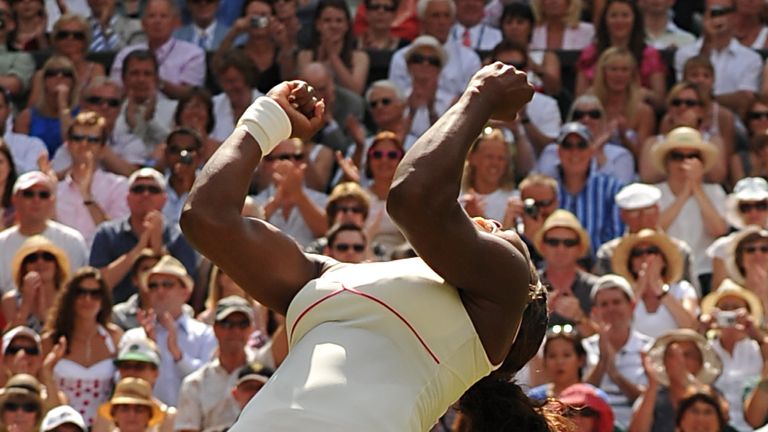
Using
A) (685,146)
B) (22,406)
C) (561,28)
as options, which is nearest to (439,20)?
(561,28)

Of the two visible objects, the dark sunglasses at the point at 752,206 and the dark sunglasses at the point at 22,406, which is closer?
the dark sunglasses at the point at 22,406

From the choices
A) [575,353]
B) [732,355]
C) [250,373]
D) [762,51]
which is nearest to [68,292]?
[250,373]

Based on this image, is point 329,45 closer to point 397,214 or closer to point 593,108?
point 593,108

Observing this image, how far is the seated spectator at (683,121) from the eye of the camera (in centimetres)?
1110

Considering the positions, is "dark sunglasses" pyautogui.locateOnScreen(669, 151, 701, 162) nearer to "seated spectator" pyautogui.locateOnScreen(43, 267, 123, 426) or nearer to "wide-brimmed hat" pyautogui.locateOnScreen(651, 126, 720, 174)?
"wide-brimmed hat" pyautogui.locateOnScreen(651, 126, 720, 174)

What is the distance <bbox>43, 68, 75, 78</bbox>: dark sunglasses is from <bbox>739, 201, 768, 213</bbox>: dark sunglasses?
14.8ft

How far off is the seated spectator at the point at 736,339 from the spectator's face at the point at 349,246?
1817 mm

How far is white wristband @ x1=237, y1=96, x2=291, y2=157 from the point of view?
12.4 ft

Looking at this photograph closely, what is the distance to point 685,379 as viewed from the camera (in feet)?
28.2

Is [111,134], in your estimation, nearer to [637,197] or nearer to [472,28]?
[472,28]

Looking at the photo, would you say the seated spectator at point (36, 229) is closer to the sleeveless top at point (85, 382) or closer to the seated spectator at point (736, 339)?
the sleeveless top at point (85, 382)

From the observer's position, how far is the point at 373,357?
3.54m

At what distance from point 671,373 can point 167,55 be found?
513cm

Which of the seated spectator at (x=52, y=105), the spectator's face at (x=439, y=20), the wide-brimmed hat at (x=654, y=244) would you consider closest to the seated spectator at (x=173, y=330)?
the wide-brimmed hat at (x=654, y=244)
